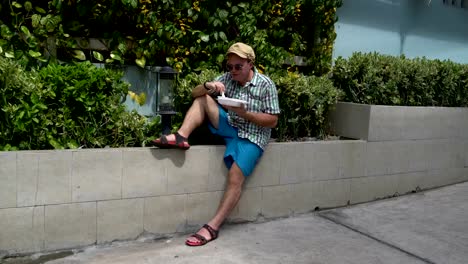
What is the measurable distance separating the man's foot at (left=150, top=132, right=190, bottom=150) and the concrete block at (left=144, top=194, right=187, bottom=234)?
40cm

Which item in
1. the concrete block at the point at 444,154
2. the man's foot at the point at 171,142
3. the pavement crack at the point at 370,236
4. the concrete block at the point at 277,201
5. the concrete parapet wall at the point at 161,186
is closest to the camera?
the concrete parapet wall at the point at 161,186

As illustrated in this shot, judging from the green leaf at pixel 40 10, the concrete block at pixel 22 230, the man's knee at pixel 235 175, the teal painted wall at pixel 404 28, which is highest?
the teal painted wall at pixel 404 28

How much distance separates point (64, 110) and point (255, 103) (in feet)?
4.89

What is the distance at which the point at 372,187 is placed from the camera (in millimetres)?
5051

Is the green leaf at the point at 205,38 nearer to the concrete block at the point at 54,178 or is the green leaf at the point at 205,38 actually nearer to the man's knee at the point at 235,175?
the man's knee at the point at 235,175

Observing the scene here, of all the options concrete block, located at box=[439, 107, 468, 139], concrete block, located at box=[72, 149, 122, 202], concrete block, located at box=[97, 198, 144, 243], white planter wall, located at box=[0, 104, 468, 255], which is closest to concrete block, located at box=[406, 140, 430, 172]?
white planter wall, located at box=[0, 104, 468, 255]

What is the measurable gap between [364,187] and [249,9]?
2.15m

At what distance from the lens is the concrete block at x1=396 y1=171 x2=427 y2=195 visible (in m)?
5.27

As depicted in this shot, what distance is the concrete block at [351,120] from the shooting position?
4941 mm

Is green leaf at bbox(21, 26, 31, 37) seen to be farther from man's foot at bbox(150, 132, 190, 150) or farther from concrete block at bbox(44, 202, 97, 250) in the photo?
concrete block at bbox(44, 202, 97, 250)

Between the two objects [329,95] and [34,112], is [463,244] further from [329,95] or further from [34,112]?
[34,112]

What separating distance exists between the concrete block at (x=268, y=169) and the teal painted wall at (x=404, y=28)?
2.32 metres

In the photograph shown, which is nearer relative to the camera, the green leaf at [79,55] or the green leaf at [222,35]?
the green leaf at [79,55]

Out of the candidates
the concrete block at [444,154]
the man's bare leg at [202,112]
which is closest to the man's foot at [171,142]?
the man's bare leg at [202,112]
